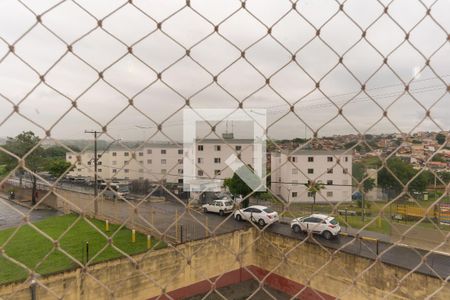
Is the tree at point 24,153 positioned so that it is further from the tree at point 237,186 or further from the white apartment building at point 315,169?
the tree at point 237,186

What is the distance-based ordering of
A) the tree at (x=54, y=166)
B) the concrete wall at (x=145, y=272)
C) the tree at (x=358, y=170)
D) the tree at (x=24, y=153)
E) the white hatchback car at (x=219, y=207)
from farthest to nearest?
the white hatchback car at (x=219, y=207)
the concrete wall at (x=145, y=272)
the tree at (x=358, y=170)
the tree at (x=54, y=166)
the tree at (x=24, y=153)

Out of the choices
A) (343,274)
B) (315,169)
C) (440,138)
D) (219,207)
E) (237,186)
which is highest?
(440,138)

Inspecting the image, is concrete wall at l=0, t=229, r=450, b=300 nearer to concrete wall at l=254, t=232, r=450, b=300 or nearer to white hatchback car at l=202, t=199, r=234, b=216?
concrete wall at l=254, t=232, r=450, b=300

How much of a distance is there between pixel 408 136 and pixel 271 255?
5.19 meters

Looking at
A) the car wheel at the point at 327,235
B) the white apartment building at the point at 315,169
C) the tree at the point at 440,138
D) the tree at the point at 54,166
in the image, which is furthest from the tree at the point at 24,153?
the car wheel at the point at 327,235

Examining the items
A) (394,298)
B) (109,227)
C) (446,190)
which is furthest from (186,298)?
(446,190)

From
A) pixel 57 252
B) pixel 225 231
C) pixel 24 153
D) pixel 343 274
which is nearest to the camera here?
pixel 24 153

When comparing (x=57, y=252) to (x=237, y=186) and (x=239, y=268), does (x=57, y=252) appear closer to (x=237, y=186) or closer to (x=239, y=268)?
(x=239, y=268)

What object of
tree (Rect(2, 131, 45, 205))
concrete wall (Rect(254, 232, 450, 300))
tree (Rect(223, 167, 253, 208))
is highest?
tree (Rect(2, 131, 45, 205))

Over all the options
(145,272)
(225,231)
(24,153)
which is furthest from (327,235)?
(24,153)

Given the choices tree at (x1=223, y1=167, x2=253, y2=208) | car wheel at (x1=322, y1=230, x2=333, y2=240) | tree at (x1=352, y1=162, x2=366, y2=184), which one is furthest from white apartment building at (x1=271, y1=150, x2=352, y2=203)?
tree at (x1=223, y1=167, x2=253, y2=208)

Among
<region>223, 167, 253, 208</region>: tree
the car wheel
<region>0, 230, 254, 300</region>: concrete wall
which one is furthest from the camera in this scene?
<region>223, 167, 253, 208</region>: tree

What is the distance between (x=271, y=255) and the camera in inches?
230

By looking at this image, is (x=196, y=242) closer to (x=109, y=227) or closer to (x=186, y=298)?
(x=186, y=298)
